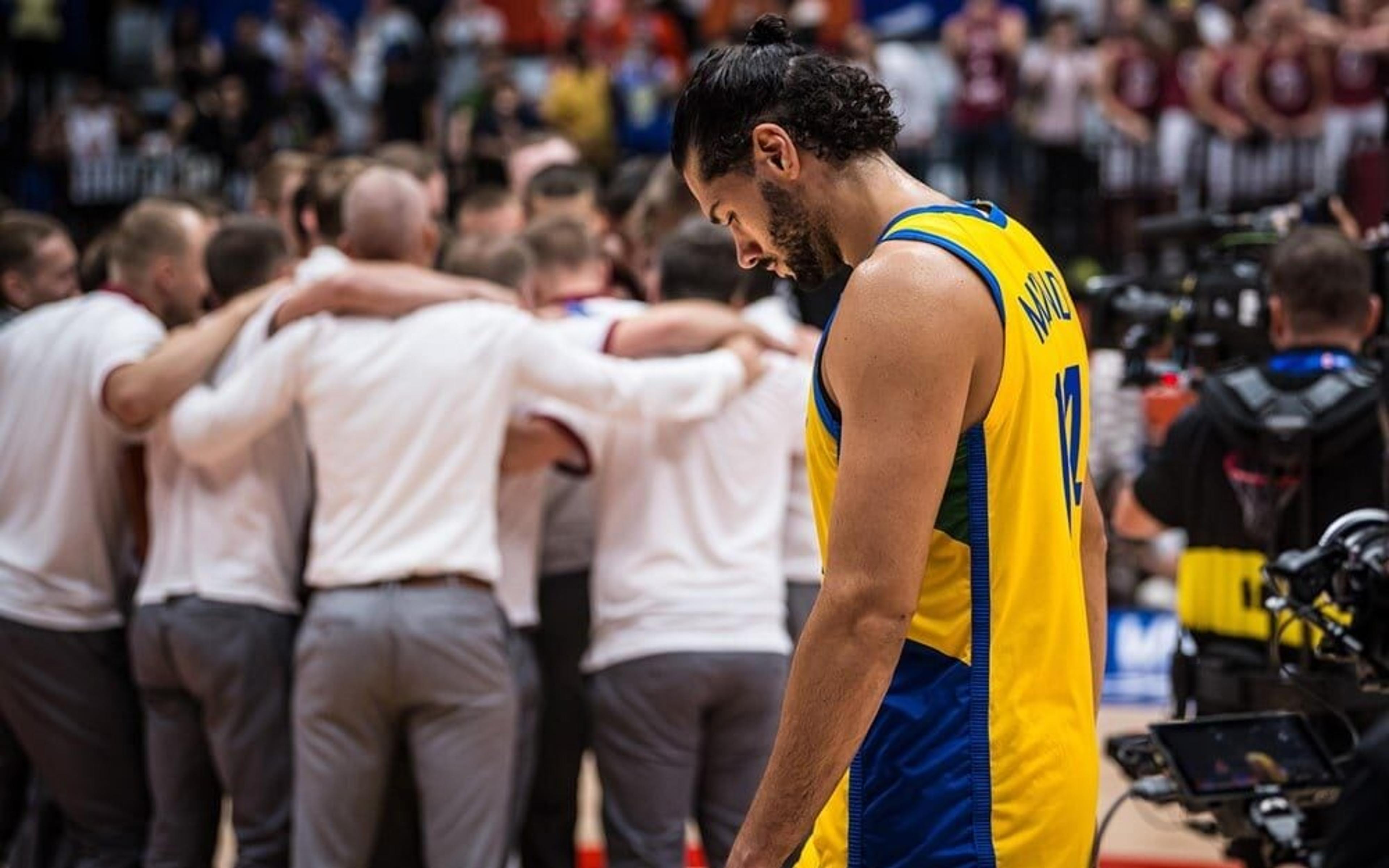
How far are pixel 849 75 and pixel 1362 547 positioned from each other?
145 centimetres

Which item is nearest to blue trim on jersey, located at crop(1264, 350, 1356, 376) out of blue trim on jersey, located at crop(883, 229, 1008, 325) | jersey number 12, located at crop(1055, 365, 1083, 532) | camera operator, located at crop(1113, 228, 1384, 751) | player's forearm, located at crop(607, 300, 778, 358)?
camera operator, located at crop(1113, 228, 1384, 751)

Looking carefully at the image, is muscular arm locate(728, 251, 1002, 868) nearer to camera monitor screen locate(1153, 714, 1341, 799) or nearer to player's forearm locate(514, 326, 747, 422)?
camera monitor screen locate(1153, 714, 1341, 799)

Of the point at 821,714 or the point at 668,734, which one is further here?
the point at 668,734

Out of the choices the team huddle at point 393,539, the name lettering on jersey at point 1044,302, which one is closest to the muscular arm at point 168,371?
the team huddle at point 393,539

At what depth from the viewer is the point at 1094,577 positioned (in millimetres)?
2943

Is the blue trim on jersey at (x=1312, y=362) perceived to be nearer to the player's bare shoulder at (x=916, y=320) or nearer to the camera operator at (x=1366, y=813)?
the player's bare shoulder at (x=916, y=320)

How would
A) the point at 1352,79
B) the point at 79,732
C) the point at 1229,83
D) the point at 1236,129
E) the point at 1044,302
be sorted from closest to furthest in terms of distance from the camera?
the point at 1044,302, the point at 79,732, the point at 1352,79, the point at 1236,129, the point at 1229,83

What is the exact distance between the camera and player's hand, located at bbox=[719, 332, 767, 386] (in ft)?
16.1

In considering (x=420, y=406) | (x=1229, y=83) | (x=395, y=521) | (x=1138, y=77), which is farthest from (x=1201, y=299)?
(x=1138, y=77)

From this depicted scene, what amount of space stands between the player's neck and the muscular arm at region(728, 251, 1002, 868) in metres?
0.18

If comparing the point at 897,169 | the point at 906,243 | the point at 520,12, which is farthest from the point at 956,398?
the point at 520,12

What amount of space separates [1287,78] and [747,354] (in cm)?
916

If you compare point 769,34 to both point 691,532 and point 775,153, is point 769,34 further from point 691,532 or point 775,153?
point 691,532

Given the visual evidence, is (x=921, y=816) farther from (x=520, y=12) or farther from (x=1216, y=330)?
(x=520, y=12)
